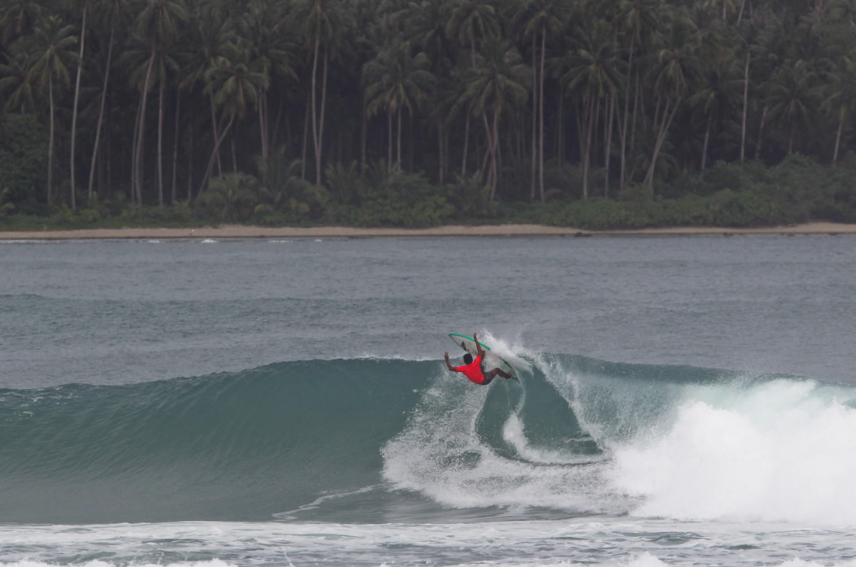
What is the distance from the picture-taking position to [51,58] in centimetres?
6762

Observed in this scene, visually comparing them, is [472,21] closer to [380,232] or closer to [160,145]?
[380,232]

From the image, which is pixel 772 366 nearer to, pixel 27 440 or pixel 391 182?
pixel 27 440

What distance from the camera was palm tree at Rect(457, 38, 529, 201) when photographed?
71.4 meters

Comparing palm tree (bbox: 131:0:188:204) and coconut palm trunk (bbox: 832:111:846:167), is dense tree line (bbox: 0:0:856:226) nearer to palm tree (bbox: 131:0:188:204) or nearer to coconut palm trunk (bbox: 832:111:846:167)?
palm tree (bbox: 131:0:188:204)

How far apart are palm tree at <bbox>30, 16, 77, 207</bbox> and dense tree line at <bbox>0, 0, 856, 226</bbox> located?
0.16 metres

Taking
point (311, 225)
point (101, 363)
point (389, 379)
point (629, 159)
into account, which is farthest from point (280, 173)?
point (389, 379)

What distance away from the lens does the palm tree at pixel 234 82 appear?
69.6m

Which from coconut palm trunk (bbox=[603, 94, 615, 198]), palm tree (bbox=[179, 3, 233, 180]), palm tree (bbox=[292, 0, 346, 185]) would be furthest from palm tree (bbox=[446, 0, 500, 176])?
palm tree (bbox=[179, 3, 233, 180])

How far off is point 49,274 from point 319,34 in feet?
102

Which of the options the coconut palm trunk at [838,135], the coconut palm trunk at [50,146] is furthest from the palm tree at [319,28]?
the coconut palm trunk at [838,135]

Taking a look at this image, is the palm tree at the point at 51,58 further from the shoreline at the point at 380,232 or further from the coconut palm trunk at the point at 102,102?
the shoreline at the point at 380,232

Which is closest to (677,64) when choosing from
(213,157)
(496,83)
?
(496,83)

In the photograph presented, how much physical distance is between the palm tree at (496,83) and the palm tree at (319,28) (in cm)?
972

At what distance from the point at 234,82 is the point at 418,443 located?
5632cm
